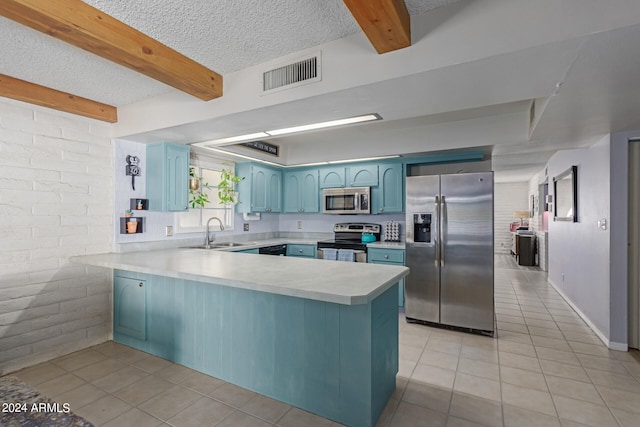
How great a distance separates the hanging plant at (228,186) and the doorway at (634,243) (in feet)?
14.8

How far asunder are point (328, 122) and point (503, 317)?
131 inches

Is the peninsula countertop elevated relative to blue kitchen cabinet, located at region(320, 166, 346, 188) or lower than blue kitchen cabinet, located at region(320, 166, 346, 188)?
lower

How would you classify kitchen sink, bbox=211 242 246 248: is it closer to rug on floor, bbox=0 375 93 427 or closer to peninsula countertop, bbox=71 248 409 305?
peninsula countertop, bbox=71 248 409 305

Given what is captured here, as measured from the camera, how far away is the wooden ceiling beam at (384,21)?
1.43m

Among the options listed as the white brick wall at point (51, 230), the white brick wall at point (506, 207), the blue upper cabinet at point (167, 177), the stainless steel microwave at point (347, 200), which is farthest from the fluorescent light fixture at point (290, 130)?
the white brick wall at point (506, 207)

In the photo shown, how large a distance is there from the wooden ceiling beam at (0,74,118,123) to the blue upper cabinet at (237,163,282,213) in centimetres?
188

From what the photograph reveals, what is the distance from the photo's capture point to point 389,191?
4.54 metres

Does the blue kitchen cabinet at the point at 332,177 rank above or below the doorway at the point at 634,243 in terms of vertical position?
above

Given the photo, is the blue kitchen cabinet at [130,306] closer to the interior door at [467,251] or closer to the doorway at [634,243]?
the interior door at [467,251]

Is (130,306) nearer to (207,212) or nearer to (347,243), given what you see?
(207,212)

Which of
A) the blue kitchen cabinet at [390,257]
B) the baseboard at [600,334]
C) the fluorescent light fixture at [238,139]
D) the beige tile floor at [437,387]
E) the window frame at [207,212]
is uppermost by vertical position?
the fluorescent light fixture at [238,139]

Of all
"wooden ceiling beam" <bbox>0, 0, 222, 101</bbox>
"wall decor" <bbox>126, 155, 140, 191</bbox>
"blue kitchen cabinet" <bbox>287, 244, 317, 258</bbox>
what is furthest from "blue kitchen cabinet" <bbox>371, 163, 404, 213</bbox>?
"wall decor" <bbox>126, 155, 140, 191</bbox>

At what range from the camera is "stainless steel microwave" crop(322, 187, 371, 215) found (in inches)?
182

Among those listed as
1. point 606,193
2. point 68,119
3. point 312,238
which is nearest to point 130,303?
point 68,119
